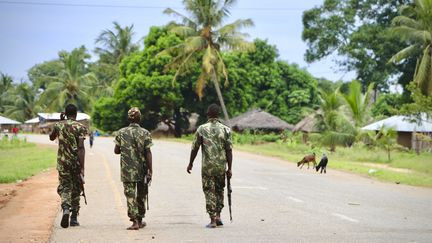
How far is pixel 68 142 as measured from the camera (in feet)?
32.4

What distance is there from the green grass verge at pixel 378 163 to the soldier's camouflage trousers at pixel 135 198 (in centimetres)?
1219

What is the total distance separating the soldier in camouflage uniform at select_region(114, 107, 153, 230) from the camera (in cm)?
964

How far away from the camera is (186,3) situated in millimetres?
48156

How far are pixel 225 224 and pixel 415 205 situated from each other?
17.5 feet

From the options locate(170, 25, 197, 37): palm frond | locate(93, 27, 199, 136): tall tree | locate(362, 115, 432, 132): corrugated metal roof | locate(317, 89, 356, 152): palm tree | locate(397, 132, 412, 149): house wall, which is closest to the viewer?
locate(317, 89, 356, 152): palm tree

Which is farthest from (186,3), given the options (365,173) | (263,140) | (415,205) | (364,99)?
(415,205)

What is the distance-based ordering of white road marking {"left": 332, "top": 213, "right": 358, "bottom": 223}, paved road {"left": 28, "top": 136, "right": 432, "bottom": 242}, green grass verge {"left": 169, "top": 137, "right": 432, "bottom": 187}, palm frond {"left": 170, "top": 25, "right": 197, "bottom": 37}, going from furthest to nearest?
palm frond {"left": 170, "top": 25, "right": 197, "bottom": 37} → green grass verge {"left": 169, "top": 137, "right": 432, "bottom": 187} → white road marking {"left": 332, "top": 213, "right": 358, "bottom": 223} → paved road {"left": 28, "top": 136, "right": 432, "bottom": 242}

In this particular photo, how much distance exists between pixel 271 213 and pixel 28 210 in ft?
14.2

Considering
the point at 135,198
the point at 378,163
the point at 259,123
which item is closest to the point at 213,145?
the point at 135,198

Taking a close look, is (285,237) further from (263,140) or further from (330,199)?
(263,140)

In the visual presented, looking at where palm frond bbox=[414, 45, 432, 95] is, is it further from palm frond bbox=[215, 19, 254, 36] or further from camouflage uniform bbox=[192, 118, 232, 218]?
camouflage uniform bbox=[192, 118, 232, 218]

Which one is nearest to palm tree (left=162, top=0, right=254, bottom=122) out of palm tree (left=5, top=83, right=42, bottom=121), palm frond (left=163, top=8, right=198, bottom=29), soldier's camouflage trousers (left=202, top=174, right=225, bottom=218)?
palm frond (left=163, top=8, right=198, bottom=29)

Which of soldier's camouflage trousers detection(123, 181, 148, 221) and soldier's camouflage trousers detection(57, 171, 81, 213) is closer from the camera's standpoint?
soldier's camouflage trousers detection(123, 181, 148, 221)

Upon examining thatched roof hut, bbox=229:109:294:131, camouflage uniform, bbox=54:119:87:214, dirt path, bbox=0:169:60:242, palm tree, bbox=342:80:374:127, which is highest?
palm tree, bbox=342:80:374:127
